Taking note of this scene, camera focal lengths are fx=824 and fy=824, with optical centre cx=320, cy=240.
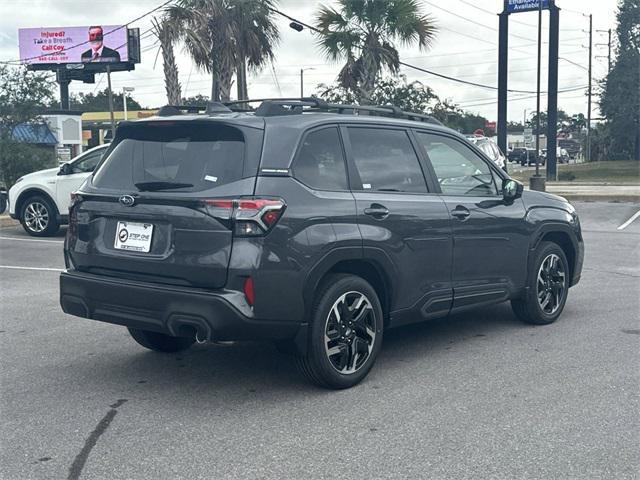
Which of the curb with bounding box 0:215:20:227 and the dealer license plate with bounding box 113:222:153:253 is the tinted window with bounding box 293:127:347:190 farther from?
the curb with bounding box 0:215:20:227

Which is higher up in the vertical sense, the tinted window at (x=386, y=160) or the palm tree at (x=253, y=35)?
the palm tree at (x=253, y=35)

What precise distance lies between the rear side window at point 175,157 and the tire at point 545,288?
3164 mm

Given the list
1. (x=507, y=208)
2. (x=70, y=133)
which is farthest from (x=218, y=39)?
(x=70, y=133)

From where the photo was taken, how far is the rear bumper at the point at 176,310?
471 cm

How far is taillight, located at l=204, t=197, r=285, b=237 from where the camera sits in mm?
4750

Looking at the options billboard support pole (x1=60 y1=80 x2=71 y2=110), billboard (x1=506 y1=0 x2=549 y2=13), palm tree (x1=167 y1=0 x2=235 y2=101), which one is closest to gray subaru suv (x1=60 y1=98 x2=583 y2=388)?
palm tree (x1=167 y1=0 x2=235 y2=101)

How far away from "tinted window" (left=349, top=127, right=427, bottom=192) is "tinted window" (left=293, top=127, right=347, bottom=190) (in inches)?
6.6

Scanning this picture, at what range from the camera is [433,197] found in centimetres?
602

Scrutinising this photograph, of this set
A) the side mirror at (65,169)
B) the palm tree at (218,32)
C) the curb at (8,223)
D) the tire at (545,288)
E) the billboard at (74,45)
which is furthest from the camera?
the billboard at (74,45)

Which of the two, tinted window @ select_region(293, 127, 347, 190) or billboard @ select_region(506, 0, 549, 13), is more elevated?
billboard @ select_region(506, 0, 549, 13)

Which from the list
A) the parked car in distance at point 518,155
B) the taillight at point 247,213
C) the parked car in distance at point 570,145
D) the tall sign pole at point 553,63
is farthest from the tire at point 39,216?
the parked car in distance at point 570,145

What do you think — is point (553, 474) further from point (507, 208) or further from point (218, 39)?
point (218, 39)

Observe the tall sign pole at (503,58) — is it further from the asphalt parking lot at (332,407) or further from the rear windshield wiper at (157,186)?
the rear windshield wiper at (157,186)

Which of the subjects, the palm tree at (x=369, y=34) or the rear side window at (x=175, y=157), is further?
the palm tree at (x=369, y=34)
